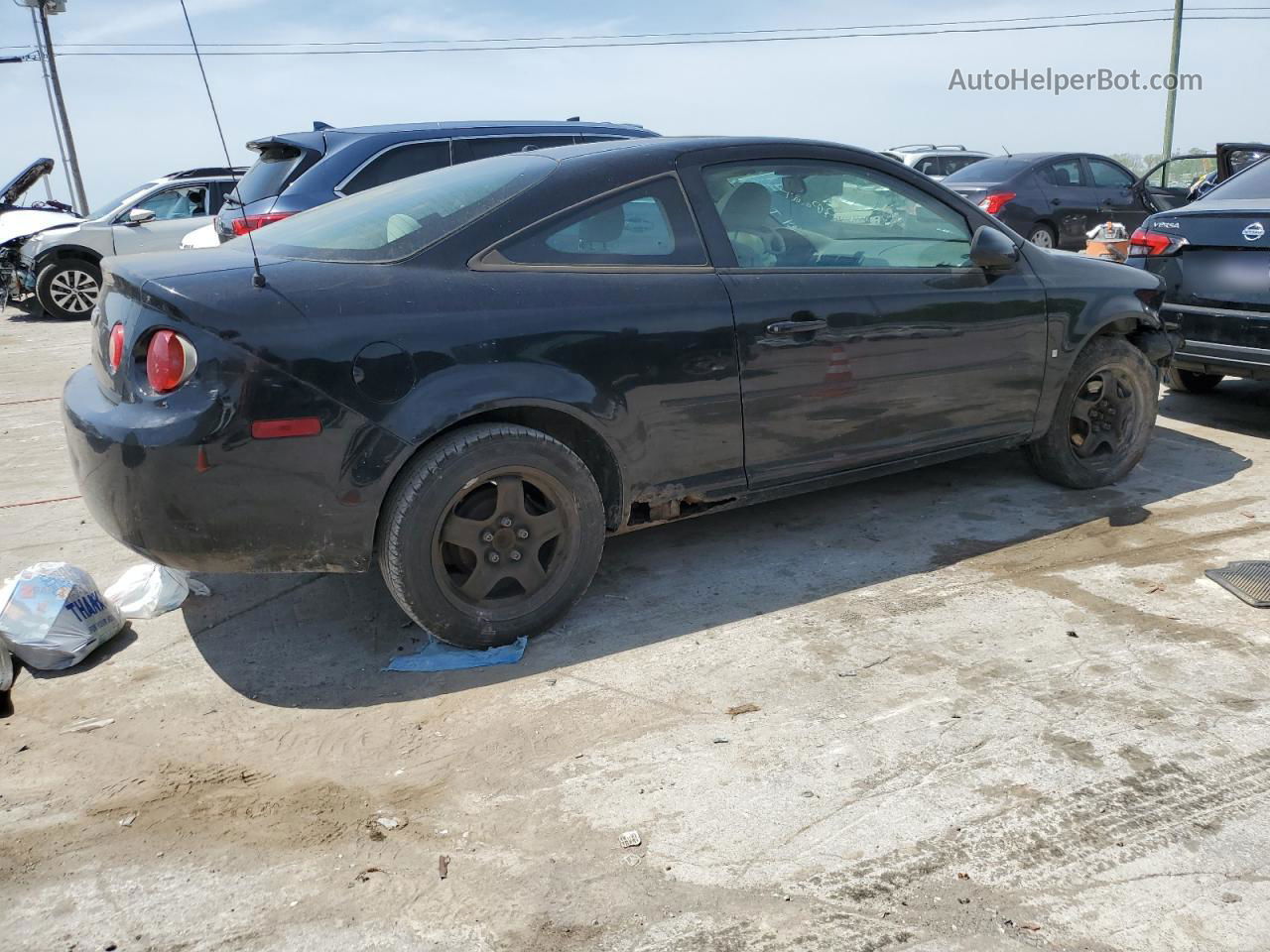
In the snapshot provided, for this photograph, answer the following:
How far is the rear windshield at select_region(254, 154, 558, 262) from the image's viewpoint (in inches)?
142

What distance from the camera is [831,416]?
4.21 metres

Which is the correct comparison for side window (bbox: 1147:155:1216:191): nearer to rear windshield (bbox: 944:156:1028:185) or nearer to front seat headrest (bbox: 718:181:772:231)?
rear windshield (bbox: 944:156:1028:185)

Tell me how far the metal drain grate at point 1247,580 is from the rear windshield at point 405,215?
9.64 feet

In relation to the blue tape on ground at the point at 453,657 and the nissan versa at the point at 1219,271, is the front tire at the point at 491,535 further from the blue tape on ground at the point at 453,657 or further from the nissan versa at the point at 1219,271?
the nissan versa at the point at 1219,271

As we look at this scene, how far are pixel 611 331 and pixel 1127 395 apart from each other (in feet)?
9.45

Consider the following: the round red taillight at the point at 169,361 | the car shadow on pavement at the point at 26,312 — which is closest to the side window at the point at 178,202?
the car shadow on pavement at the point at 26,312

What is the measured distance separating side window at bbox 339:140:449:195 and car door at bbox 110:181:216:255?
17.8 ft

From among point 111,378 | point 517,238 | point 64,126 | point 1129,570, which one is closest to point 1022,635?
point 1129,570

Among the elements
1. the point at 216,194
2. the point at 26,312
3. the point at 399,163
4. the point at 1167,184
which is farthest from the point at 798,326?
the point at 1167,184

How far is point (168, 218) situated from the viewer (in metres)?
13.1

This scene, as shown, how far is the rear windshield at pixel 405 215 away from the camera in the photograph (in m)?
3.61

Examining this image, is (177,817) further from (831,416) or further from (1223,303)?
(1223,303)

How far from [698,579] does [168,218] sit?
11.2 metres

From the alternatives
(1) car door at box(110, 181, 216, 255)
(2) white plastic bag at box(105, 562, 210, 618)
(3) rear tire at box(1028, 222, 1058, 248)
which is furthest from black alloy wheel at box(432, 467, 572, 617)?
(3) rear tire at box(1028, 222, 1058, 248)
